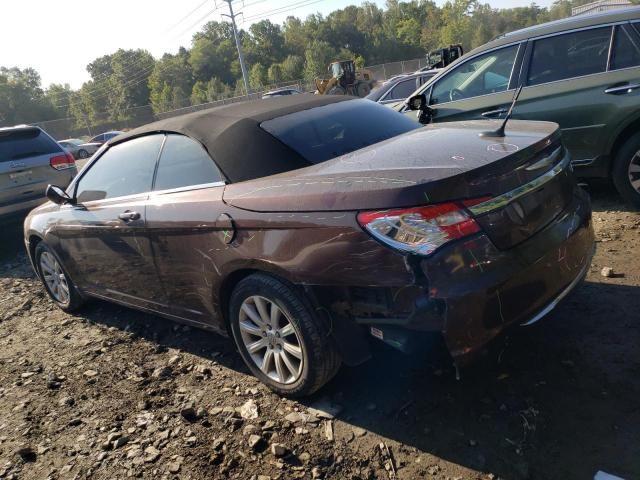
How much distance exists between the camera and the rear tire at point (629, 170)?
4535 mm

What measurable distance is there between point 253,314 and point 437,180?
1325mm

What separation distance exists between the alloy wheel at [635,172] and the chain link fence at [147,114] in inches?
1625

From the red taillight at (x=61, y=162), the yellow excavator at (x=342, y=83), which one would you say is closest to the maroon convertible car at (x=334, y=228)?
the red taillight at (x=61, y=162)

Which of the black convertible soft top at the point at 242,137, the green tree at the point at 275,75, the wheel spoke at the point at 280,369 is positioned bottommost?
the wheel spoke at the point at 280,369

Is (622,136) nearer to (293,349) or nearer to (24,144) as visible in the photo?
(293,349)

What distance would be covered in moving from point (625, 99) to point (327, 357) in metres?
3.67

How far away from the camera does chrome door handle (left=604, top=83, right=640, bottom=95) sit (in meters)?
4.43

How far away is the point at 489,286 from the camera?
7.11ft

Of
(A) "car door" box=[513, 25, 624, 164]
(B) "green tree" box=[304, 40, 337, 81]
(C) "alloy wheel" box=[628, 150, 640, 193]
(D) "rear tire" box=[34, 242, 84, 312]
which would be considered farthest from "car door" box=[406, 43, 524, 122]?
(B) "green tree" box=[304, 40, 337, 81]

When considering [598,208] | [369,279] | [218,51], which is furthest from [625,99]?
[218,51]

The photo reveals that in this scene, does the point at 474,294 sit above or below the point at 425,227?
below

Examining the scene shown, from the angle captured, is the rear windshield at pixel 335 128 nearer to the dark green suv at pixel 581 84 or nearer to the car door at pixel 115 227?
the car door at pixel 115 227

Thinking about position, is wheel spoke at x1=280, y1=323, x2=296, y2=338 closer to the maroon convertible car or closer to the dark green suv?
the maroon convertible car

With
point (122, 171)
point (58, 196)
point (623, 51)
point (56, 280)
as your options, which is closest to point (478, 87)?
point (623, 51)
